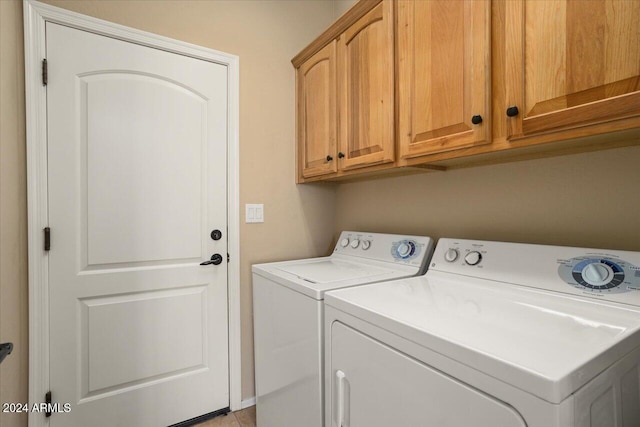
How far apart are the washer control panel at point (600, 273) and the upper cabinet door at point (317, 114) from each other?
112 centimetres

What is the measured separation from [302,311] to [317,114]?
1.20 meters

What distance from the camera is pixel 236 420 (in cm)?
176

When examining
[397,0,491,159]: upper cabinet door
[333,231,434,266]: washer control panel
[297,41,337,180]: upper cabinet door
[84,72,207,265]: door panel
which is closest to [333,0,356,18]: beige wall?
[297,41,337,180]: upper cabinet door

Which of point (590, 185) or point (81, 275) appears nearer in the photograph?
point (590, 185)

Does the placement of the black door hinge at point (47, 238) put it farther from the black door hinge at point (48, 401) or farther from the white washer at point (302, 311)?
A: the white washer at point (302, 311)

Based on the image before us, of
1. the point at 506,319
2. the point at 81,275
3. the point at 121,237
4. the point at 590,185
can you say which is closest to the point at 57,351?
the point at 81,275

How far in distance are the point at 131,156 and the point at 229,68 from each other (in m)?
0.78

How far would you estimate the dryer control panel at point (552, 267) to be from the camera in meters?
0.88

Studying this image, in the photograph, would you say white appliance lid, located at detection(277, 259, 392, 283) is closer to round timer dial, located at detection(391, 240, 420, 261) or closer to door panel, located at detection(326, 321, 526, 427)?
round timer dial, located at detection(391, 240, 420, 261)

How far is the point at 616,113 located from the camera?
0.75 m

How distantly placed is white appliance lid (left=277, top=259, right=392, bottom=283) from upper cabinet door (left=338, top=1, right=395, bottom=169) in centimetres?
53

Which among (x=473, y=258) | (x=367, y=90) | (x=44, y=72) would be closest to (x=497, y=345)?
(x=473, y=258)

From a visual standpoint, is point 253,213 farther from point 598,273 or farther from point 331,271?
point 598,273

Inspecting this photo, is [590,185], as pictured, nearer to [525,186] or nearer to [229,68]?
[525,186]
